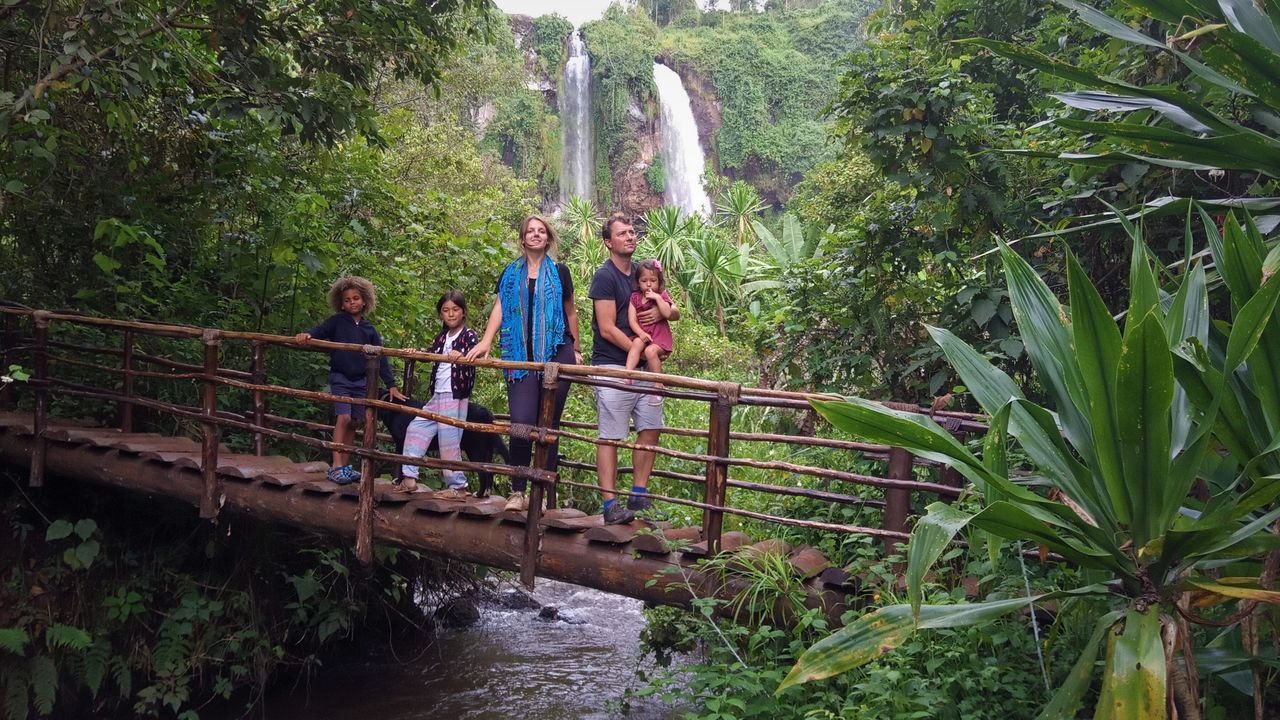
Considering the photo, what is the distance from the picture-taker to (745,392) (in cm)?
360

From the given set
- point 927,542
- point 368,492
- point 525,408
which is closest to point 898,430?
point 927,542

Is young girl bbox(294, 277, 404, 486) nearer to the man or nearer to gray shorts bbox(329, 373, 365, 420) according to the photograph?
gray shorts bbox(329, 373, 365, 420)

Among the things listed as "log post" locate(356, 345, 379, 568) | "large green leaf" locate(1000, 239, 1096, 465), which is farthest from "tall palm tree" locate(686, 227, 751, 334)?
"large green leaf" locate(1000, 239, 1096, 465)

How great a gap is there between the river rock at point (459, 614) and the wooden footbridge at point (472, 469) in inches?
79.8

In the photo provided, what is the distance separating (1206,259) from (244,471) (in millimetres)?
4326

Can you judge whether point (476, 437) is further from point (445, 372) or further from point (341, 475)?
point (341, 475)

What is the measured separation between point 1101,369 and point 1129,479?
0.26 m

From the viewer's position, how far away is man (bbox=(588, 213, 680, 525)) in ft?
13.3

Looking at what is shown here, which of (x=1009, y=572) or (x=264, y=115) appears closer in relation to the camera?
(x=1009, y=572)

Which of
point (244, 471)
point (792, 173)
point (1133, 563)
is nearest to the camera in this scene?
point (1133, 563)

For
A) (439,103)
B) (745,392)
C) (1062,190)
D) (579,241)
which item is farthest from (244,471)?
(579,241)

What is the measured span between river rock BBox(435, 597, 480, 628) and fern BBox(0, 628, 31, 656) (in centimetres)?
271

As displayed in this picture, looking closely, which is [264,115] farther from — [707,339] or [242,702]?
[707,339]

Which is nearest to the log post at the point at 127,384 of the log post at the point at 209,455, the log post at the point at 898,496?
the log post at the point at 209,455
